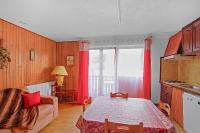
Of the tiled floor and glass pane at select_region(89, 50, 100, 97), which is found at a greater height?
glass pane at select_region(89, 50, 100, 97)

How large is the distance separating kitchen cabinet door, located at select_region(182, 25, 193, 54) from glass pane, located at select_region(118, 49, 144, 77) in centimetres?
163

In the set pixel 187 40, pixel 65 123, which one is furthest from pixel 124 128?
pixel 187 40

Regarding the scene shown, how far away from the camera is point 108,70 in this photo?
5172 mm

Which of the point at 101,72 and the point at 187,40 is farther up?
the point at 187,40

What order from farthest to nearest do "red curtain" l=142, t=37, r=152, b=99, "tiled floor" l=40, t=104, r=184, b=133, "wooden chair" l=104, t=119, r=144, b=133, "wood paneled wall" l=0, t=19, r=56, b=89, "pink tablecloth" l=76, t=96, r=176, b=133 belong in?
"red curtain" l=142, t=37, r=152, b=99 < "wood paneled wall" l=0, t=19, r=56, b=89 < "tiled floor" l=40, t=104, r=184, b=133 < "pink tablecloth" l=76, t=96, r=176, b=133 < "wooden chair" l=104, t=119, r=144, b=133

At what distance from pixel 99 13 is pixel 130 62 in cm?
252

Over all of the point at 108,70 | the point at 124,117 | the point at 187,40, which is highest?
the point at 187,40

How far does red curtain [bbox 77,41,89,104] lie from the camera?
5020 mm

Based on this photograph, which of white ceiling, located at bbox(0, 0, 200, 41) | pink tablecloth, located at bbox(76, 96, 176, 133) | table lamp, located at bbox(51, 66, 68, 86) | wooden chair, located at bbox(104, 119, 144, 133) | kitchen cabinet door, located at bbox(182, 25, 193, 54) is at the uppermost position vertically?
white ceiling, located at bbox(0, 0, 200, 41)

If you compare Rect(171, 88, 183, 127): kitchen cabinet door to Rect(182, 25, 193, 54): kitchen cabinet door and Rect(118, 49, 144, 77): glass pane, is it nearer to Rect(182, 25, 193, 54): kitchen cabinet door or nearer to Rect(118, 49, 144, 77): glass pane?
Rect(182, 25, 193, 54): kitchen cabinet door

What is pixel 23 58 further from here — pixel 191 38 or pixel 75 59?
pixel 191 38

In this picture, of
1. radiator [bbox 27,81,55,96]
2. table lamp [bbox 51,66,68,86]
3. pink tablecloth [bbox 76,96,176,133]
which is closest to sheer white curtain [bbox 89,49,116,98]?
table lamp [bbox 51,66,68,86]

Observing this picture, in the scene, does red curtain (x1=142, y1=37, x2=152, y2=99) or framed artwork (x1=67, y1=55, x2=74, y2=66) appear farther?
framed artwork (x1=67, y1=55, x2=74, y2=66)

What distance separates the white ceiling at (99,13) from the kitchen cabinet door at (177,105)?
5.32 feet
